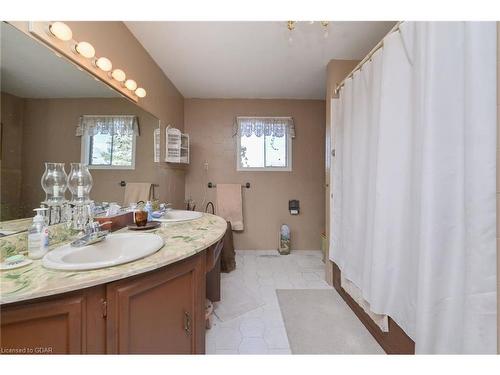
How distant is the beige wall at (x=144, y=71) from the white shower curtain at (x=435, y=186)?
70.6 inches

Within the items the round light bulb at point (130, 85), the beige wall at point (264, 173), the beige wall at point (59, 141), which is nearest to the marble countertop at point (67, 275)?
the beige wall at point (59, 141)

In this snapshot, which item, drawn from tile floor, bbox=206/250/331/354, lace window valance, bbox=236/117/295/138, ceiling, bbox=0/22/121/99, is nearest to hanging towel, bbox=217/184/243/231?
tile floor, bbox=206/250/331/354

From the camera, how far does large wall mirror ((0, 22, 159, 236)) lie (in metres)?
0.85

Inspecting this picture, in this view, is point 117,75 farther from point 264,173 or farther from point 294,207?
point 294,207

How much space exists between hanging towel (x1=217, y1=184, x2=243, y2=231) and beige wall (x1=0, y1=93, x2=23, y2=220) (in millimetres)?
2252

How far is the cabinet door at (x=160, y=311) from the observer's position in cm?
71

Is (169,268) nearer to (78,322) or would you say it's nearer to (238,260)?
(78,322)

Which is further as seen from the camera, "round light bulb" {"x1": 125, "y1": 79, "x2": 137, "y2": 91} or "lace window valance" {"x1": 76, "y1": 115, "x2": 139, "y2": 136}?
"round light bulb" {"x1": 125, "y1": 79, "x2": 137, "y2": 91}

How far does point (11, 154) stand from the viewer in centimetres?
86

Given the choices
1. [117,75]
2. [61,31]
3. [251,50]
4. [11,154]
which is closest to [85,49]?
[61,31]

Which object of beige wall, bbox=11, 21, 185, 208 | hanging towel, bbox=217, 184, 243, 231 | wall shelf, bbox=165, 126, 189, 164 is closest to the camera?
beige wall, bbox=11, 21, 185, 208

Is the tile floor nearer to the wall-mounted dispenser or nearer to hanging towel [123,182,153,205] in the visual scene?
the wall-mounted dispenser

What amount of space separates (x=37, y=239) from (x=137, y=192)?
0.87 m
